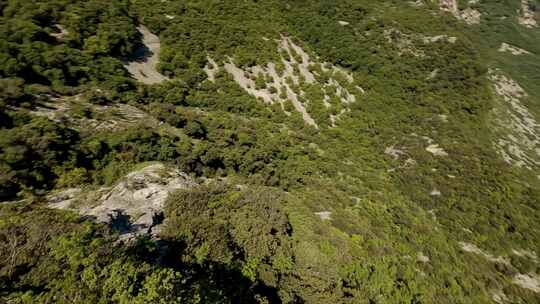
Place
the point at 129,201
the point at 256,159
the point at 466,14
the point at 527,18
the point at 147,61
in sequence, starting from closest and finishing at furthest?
the point at 129,201
the point at 256,159
the point at 147,61
the point at 466,14
the point at 527,18

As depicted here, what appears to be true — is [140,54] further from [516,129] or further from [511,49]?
[511,49]

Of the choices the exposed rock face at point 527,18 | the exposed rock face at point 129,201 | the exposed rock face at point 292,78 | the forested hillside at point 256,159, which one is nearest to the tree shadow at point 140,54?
the forested hillside at point 256,159

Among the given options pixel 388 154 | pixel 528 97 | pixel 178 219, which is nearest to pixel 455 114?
pixel 388 154

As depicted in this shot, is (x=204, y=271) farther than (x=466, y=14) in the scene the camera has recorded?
No

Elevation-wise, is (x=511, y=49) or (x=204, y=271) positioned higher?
(x=511, y=49)

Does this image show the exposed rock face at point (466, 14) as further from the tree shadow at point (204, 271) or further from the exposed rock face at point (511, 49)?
the tree shadow at point (204, 271)

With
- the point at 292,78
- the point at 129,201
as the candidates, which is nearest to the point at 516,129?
the point at 292,78
